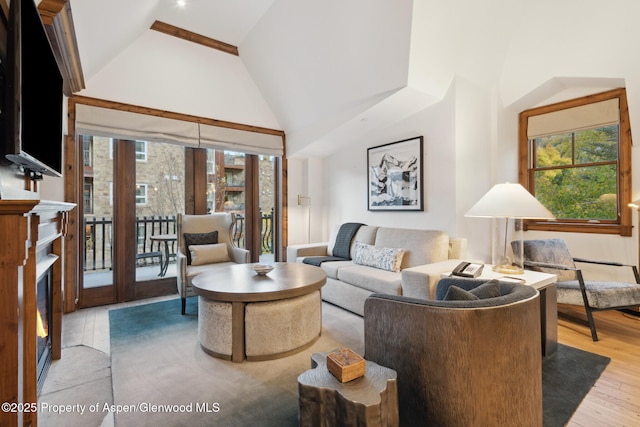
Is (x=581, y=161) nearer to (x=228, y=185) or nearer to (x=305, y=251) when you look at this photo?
(x=305, y=251)

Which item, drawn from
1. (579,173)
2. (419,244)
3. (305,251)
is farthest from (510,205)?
(305,251)

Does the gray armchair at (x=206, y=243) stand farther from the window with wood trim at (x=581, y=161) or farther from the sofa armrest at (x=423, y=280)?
the window with wood trim at (x=581, y=161)

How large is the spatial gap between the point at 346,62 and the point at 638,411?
3.47 metres

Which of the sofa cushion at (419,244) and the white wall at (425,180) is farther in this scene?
the white wall at (425,180)

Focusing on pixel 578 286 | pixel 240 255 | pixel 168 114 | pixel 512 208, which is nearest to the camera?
pixel 512 208

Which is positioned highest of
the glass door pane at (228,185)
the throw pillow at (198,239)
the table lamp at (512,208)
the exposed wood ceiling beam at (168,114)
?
the exposed wood ceiling beam at (168,114)

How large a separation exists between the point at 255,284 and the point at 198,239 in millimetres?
1648

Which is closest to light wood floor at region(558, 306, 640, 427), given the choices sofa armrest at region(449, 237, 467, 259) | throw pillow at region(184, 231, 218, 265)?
sofa armrest at region(449, 237, 467, 259)

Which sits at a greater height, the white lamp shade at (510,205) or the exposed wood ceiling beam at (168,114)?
the exposed wood ceiling beam at (168,114)

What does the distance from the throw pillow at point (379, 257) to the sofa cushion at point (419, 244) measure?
0.31ft

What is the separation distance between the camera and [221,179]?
445 centimetres

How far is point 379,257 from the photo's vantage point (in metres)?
3.42

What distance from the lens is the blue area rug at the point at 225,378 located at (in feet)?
5.41

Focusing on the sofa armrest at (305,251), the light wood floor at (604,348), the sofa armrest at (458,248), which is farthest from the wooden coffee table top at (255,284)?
the sofa armrest at (458,248)
